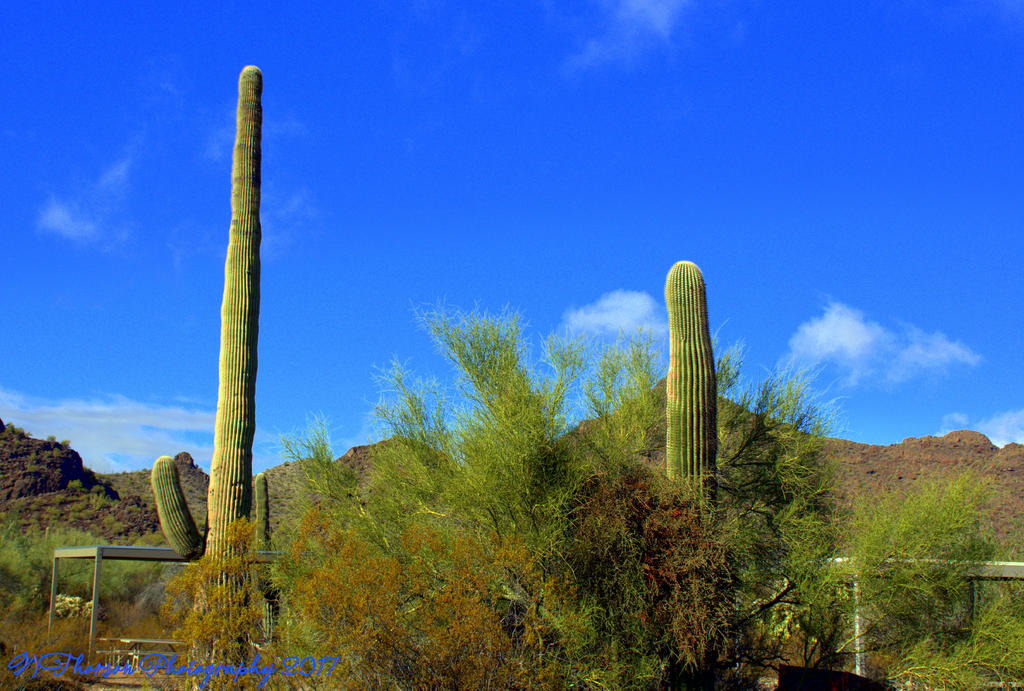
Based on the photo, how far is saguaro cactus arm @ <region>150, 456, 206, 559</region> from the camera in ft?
38.0

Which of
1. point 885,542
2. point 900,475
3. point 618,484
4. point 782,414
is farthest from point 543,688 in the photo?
point 900,475

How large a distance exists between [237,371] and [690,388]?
20.5 feet

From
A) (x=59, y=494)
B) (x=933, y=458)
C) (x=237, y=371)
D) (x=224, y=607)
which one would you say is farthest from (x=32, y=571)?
(x=933, y=458)

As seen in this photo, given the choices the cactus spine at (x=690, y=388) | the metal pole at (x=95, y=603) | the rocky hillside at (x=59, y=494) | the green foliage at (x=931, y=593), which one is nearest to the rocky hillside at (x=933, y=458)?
the green foliage at (x=931, y=593)

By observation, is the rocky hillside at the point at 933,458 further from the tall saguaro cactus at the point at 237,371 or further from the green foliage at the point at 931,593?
the tall saguaro cactus at the point at 237,371

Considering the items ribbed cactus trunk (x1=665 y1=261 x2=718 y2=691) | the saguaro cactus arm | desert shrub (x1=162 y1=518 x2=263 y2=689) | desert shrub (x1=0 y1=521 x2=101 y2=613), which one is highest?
ribbed cactus trunk (x1=665 y1=261 x2=718 y2=691)

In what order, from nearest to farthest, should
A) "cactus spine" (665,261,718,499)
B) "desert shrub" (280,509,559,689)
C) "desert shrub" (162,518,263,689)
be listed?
1. "desert shrub" (280,509,559,689)
2. "desert shrub" (162,518,263,689)
3. "cactus spine" (665,261,718,499)

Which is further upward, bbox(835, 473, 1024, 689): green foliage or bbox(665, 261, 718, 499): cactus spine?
bbox(665, 261, 718, 499): cactus spine

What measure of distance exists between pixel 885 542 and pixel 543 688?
5855mm

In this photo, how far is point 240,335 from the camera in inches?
451

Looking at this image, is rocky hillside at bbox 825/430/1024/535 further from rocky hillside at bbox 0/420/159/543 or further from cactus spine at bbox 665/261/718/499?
rocky hillside at bbox 0/420/159/543

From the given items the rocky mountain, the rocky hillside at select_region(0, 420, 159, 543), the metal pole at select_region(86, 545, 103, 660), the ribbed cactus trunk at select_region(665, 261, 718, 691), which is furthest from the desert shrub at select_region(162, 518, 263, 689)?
the rocky hillside at select_region(0, 420, 159, 543)

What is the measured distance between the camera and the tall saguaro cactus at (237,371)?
1088cm

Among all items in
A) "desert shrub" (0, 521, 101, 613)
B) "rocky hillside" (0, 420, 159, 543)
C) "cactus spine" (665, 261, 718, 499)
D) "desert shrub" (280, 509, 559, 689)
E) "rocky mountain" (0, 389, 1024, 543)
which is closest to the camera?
"desert shrub" (280, 509, 559, 689)
